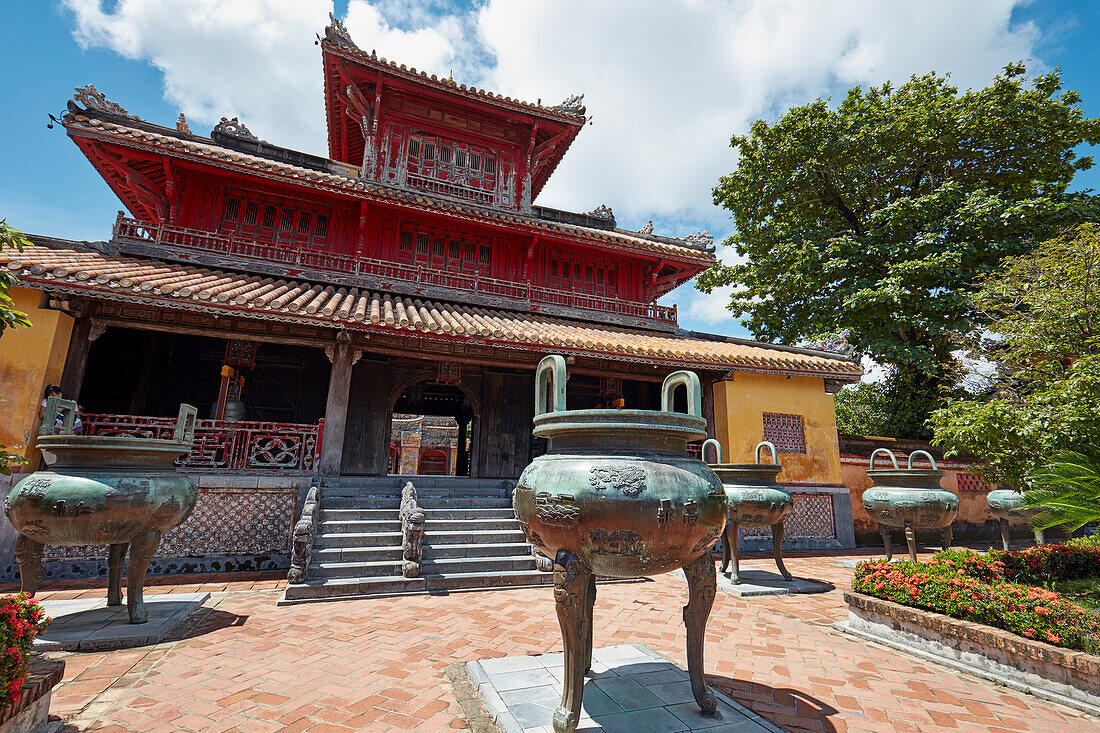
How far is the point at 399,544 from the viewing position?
272 inches

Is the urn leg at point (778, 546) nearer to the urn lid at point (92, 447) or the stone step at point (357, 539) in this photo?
the stone step at point (357, 539)

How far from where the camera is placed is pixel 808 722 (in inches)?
114

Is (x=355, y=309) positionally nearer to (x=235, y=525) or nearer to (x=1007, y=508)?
(x=235, y=525)

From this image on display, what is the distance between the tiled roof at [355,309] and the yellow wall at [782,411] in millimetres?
557

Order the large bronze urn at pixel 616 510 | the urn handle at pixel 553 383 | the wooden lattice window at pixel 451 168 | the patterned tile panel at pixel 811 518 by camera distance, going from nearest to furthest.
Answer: the large bronze urn at pixel 616 510
the urn handle at pixel 553 383
the patterned tile panel at pixel 811 518
the wooden lattice window at pixel 451 168

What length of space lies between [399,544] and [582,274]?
8311mm

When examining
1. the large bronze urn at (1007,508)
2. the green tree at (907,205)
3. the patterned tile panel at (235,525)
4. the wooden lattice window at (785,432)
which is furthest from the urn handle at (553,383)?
the green tree at (907,205)

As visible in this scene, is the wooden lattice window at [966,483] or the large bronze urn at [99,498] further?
the wooden lattice window at [966,483]

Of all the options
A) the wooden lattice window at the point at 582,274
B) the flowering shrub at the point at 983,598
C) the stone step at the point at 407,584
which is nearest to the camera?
the flowering shrub at the point at 983,598

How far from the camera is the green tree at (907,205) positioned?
44.7 feet

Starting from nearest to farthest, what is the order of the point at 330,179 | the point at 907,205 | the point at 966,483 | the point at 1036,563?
the point at 1036,563
the point at 330,179
the point at 966,483
the point at 907,205

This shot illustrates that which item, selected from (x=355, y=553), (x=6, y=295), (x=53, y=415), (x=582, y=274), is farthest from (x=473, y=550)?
(x=582, y=274)

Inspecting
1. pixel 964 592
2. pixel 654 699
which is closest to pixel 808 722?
pixel 654 699

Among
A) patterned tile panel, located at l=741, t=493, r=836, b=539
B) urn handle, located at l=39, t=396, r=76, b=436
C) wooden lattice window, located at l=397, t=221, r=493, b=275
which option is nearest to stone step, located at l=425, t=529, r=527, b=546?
urn handle, located at l=39, t=396, r=76, b=436
